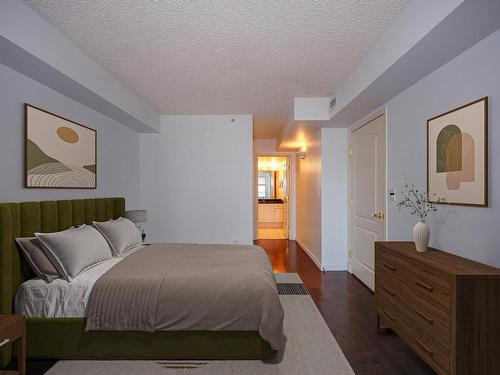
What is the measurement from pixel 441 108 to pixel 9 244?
A: 11.7 feet

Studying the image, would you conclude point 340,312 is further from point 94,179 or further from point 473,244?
point 94,179

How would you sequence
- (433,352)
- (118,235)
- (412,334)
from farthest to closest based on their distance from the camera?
(118,235), (412,334), (433,352)

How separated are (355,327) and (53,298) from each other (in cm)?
264

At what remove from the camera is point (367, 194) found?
393cm

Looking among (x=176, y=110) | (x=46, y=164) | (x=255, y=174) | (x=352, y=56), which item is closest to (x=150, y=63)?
A: (x=46, y=164)

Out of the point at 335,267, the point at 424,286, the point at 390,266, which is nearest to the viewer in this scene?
the point at 424,286

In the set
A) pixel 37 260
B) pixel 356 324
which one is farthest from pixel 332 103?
pixel 37 260

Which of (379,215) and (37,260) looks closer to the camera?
(37,260)

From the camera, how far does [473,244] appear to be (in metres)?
1.99

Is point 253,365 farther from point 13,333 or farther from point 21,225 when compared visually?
point 21,225

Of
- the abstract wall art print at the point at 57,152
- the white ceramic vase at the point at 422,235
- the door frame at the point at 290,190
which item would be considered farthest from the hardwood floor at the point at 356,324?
the abstract wall art print at the point at 57,152

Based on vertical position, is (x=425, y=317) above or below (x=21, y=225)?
below

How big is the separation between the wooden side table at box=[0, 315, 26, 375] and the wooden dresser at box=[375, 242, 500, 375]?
8.30ft

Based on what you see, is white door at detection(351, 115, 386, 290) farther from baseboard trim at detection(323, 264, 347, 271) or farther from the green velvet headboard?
the green velvet headboard
